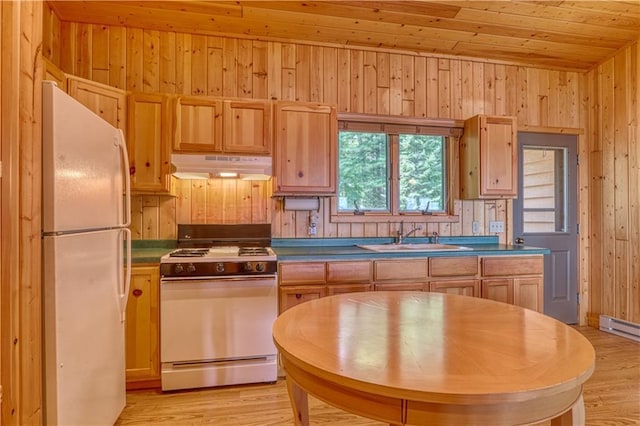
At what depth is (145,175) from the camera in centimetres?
268

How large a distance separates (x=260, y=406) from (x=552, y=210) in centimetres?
368

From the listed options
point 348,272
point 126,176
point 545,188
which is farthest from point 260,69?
point 545,188

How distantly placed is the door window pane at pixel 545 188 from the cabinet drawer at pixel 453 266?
1426mm

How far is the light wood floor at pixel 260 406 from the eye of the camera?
2.05 m

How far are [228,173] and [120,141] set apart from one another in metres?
0.86

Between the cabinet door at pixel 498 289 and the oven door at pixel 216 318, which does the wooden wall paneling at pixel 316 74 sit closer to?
the oven door at pixel 216 318

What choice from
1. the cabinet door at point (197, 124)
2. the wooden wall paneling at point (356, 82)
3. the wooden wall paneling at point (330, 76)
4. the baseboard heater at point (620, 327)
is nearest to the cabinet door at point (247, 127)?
the cabinet door at point (197, 124)

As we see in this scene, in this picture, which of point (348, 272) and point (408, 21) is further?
point (408, 21)

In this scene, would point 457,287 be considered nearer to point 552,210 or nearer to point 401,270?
point 401,270

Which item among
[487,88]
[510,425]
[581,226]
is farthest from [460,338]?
[581,226]

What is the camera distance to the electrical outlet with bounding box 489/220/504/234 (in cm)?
363

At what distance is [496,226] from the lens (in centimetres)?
364

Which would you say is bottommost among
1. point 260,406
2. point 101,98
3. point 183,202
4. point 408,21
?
point 260,406

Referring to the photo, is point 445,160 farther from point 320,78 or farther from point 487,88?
point 320,78
